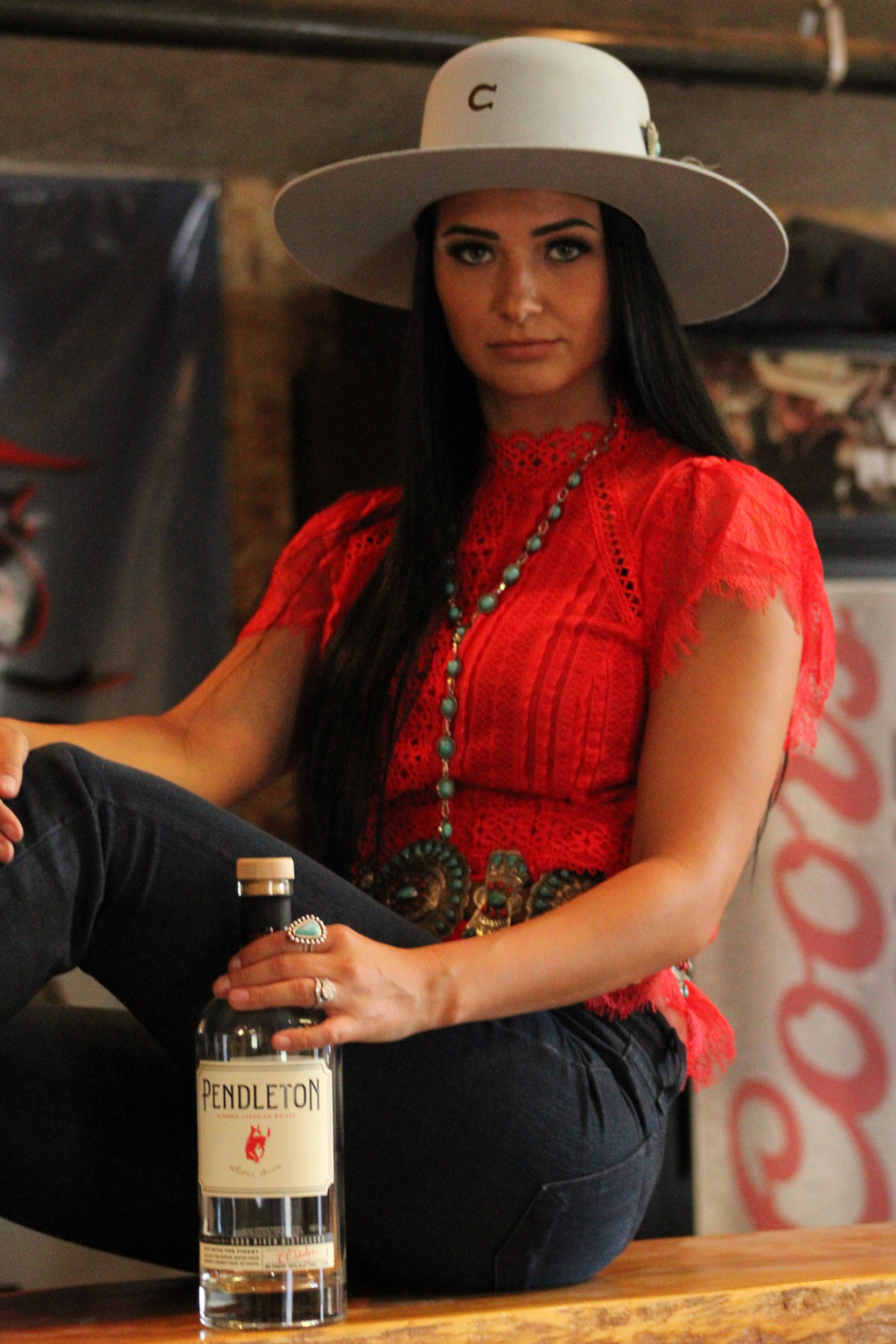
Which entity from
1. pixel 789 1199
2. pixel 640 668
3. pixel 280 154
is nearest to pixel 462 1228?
pixel 640 668

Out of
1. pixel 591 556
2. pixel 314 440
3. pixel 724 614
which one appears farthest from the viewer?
pixel 314 440

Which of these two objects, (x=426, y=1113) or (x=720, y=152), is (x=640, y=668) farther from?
(x=720, y=152)

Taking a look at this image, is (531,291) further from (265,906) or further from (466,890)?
(265,906)

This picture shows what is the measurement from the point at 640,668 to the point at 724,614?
0.10 metres

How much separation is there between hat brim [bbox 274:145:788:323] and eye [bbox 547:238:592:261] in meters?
0.04

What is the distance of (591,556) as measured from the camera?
1.42 metres

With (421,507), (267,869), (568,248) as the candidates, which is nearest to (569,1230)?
(267,869)

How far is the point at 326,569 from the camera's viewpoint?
1.64 m

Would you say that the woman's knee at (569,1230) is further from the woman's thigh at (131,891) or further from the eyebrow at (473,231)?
the eyebrow at (473,231)

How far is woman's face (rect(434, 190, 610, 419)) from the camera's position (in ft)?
4.84

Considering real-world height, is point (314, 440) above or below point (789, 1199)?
above

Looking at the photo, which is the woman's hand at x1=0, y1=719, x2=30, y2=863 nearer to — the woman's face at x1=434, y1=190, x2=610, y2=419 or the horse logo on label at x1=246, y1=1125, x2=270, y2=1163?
the horse logo on label at x1=246, y1=1125, x2=270, y2=1163

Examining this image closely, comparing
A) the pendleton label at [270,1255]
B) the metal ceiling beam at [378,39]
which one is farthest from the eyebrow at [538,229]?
the metal ceiling beam at [378,39]

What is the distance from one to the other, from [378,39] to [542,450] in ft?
5.44
